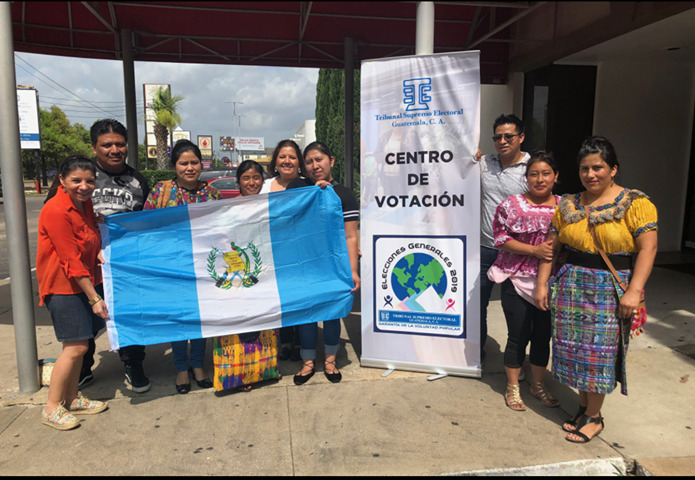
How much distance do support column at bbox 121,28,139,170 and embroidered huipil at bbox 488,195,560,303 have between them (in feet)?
20.6

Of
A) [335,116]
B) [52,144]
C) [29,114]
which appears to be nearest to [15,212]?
[335,116]

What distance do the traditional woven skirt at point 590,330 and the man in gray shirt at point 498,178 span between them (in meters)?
0.86

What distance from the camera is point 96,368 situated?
407cm

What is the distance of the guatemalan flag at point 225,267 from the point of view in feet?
11.0

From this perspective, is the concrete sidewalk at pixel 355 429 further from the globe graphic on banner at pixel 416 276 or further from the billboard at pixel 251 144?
A: the billboard at pixel 251 144

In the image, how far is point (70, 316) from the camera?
3.03 meters

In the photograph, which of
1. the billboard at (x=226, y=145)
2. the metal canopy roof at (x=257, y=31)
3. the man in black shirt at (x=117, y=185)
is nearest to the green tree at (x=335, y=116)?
the metal canopy roof at (x=257, y=31)

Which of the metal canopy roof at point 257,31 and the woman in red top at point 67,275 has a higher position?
the metal canopy roof at point 257,31

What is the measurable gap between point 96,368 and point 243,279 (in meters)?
1.68

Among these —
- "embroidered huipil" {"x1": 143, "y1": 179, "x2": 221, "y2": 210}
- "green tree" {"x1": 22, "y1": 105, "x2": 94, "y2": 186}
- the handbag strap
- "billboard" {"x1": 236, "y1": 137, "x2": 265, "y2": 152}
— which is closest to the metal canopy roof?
"embroidered huipil" {"x1": 143, "y1": 179, "x2": 221, "y2": 210}

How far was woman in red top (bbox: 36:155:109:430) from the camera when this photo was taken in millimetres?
2941

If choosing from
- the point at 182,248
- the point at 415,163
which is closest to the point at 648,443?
the point at 415,163

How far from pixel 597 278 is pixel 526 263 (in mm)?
512

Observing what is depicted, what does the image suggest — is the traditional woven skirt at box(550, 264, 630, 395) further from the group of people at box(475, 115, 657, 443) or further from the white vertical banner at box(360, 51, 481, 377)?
the white vertical banner at box(360, 51, 481, 377)
